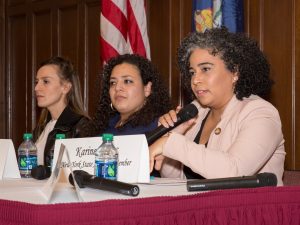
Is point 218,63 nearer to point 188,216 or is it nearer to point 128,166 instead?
point 128,166

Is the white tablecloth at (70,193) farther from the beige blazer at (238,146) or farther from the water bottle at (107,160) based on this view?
the beige blazer at (238,146)

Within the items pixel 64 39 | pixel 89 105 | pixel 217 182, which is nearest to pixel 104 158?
pixel 217 182

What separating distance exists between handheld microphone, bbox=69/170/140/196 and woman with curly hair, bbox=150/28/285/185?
544 millimetres

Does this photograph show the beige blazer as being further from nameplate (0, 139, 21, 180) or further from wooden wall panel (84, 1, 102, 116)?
wooden wall panel (84, 1, 102, 116)

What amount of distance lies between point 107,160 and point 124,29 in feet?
7.82

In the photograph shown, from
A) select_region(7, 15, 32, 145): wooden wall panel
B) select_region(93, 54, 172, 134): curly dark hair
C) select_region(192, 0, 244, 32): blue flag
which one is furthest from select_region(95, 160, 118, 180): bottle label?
select_region(7, 15, 32, 145): wooden wall panel

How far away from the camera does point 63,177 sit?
75.1 inches

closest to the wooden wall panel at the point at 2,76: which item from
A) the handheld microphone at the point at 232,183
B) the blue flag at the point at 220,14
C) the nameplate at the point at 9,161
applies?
the blue flag at the point at 220,14

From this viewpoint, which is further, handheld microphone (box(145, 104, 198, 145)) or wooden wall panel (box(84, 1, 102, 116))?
wooden wall panel (box(84, 1, 102, 116))

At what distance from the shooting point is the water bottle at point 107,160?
1834 mm

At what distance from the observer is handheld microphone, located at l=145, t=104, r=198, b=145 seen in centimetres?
212

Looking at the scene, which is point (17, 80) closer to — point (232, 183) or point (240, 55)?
point (240, 55)

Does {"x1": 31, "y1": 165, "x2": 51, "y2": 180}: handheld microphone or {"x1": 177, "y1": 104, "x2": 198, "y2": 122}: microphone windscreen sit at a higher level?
{"x1": 177, "y1": 104, "x2": 198, "y2": 122}: microphone windscreen

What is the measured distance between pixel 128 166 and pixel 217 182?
0.44m
